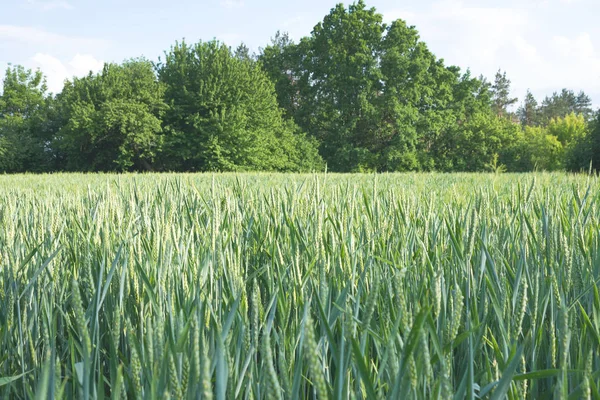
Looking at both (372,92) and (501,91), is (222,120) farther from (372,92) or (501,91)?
(501,91)

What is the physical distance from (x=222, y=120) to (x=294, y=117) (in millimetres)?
7377

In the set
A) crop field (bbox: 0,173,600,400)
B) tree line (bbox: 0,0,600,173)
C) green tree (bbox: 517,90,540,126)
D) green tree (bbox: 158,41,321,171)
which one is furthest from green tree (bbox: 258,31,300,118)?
green tree (bbox: 517,90,540,126)

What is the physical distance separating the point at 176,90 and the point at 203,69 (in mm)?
2172

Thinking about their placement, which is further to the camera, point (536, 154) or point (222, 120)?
point (536, 154)

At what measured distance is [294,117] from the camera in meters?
34.3

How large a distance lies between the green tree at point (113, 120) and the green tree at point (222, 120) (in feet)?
3.41

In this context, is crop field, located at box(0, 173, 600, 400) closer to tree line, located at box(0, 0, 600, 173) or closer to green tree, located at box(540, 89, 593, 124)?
tree line, located at box(0, 0, 600, 173)

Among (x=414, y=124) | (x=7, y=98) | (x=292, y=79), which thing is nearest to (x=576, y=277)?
(x=414, y=124)

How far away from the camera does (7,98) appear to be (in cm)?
3688

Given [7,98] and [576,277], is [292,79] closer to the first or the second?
[7,98]

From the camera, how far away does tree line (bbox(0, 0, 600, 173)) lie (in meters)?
28.3

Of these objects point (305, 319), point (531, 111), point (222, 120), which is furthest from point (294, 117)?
point (531, 111)

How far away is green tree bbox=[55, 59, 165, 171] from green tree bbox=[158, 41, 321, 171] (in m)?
1.04

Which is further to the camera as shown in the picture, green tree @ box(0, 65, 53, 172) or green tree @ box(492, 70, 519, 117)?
green tree @ box(492, 70, 519, 117)
